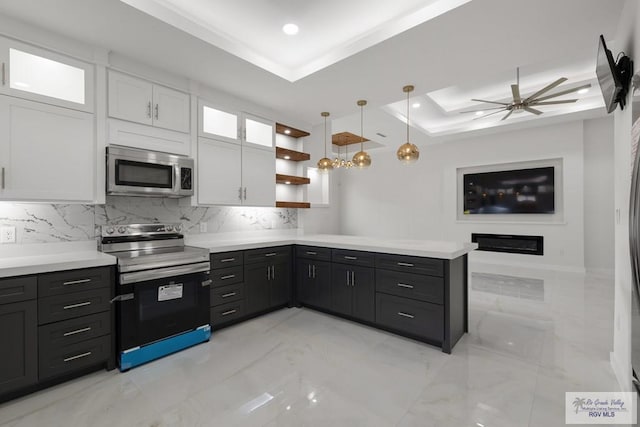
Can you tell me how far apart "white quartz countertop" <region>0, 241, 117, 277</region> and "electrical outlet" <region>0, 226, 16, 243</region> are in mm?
48

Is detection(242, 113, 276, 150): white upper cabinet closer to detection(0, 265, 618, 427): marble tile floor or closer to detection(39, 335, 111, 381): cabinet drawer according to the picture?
detection(0, 265, 618, 427): marble tile floor

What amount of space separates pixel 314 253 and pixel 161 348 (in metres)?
1.83

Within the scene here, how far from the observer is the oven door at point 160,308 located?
2.32 m

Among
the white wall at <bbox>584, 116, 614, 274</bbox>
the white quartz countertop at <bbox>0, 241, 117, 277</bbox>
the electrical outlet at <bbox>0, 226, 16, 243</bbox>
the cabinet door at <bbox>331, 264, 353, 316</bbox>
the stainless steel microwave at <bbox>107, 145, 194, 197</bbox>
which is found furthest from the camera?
the white wall at <bbox>584, 116, 614, 274</bbox>

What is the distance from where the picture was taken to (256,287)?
11.0 feet

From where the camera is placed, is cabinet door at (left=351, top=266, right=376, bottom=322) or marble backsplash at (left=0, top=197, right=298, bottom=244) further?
cabinet door at (left=351, top=266, right=376, bottom=322)

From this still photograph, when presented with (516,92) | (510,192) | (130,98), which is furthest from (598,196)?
(130,98)

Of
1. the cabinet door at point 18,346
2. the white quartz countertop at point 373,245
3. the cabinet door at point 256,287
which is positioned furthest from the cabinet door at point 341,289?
the cabinet door at point 18,346

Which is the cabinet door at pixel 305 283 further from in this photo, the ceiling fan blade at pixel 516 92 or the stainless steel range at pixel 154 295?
the ceiling fan blade at pixel 516 92

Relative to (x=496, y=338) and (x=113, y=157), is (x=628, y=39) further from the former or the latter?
(x=113, y=157)

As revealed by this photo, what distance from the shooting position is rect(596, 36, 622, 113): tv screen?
1787 mm

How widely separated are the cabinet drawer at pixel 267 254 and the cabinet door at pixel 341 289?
690mm

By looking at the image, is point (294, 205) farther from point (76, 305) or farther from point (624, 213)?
point (624, 213)

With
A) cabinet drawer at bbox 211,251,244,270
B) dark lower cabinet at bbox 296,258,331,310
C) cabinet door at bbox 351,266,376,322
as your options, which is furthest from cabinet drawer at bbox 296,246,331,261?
cabinet drawer at bbox 211,251,244,270
